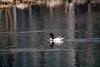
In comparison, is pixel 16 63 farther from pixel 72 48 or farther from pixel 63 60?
pixel 72 48

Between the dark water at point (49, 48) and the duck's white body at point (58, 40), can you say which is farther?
the duck's white body at point (58, 40)

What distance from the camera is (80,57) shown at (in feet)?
110

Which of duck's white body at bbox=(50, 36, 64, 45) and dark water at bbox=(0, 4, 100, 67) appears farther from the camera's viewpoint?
duck's white body at bbox=(50, 36, 64, 45)

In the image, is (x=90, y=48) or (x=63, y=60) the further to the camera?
(x=90, y=48)

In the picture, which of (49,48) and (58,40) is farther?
(58,40)

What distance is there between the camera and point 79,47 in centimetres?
3769

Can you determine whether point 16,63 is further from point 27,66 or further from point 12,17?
point 12,17

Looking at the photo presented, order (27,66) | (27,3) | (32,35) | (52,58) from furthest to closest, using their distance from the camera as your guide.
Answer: (27,3) < (32,35) < (52,58) < (27,66)

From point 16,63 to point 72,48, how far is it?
6069 mm

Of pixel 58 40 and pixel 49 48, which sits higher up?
pixel 58 40

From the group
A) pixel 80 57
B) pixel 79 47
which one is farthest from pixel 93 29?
pixel 80 57

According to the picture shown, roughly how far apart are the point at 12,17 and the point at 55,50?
3793cm

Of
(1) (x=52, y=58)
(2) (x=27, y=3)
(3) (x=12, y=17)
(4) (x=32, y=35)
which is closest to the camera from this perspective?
(1) (x=52, y=58)

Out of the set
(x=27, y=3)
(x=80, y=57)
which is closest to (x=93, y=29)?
(x=80, y=57)
